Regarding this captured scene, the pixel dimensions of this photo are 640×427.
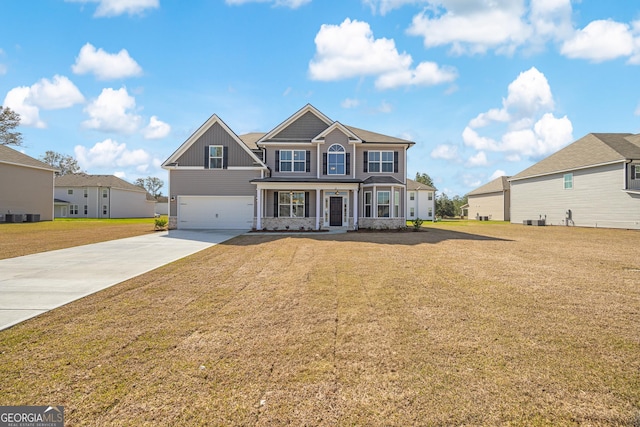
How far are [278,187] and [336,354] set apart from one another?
17.5 metres

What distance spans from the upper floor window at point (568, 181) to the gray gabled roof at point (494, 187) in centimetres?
1278

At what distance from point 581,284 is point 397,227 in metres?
14.5

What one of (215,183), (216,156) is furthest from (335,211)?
(216,156)

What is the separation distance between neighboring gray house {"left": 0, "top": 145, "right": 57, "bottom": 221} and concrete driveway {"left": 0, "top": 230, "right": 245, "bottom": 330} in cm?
2419

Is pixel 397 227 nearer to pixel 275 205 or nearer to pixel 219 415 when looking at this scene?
pixel 275 205

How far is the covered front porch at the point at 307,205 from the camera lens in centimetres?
2031

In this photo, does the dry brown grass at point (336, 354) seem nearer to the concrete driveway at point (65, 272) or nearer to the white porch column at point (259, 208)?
the concrete driveway at point (65, 272)

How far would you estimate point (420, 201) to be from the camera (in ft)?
134

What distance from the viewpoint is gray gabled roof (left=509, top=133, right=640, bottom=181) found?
23.9m

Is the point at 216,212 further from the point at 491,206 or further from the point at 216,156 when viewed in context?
the point at 491,206

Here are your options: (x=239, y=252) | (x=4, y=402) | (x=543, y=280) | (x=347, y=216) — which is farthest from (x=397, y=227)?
(x=4, y=402)

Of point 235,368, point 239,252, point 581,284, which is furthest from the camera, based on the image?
point 239,252

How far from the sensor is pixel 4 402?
107 inches

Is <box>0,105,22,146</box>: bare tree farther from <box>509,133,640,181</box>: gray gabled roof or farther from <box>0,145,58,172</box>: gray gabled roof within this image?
<box>509,133,640,181</box>: gray gabled roof
